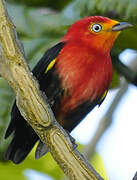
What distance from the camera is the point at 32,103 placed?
2.20 meters

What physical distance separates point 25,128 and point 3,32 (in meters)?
1.22

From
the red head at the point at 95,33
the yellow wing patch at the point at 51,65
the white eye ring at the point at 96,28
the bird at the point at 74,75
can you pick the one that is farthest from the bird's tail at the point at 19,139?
the white eye ring at the point at 96,28

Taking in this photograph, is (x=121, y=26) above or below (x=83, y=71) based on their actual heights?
above

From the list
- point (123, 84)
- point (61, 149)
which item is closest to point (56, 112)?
point (123, 84)

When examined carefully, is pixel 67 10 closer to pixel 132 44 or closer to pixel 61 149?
pixel 132 44

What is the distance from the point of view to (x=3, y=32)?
2.13 m

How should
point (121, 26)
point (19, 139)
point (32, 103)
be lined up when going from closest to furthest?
1. point (32, 103)
2. point (121, 26)
3. point (19, 139)

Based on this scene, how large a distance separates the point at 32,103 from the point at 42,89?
33.8 inches

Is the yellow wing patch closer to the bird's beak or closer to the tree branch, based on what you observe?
the bird's beak

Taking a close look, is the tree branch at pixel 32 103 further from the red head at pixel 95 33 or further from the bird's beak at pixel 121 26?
the red head at pixel 95 33

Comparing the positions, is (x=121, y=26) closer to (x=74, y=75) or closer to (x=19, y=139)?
(x=74, y=75)

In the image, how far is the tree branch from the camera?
214cm

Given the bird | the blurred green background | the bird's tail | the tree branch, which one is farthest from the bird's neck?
the tree branch

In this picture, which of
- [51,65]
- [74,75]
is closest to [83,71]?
[74,75]
